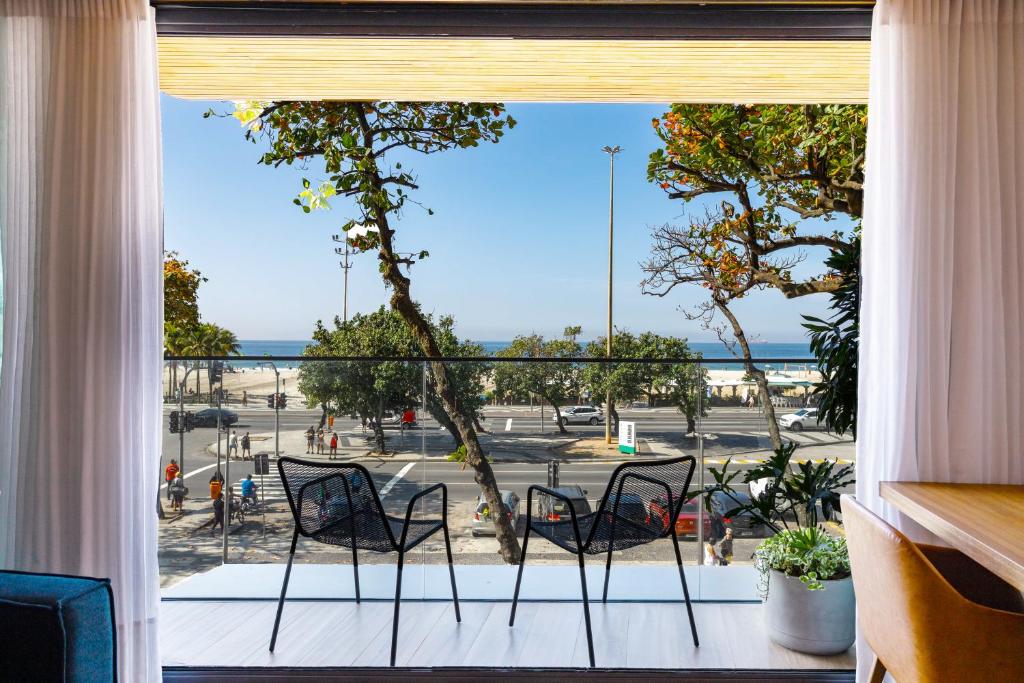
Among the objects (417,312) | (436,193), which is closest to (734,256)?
(417,312)

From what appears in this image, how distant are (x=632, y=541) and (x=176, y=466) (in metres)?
2.22

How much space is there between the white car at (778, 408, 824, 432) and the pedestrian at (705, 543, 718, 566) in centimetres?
66

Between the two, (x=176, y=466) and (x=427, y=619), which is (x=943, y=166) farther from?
(x=176, y=466)

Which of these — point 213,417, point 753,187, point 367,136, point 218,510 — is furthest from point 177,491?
point 753,187

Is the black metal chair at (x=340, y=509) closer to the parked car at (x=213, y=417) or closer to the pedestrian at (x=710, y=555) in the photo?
the parked car at (x=213, y=417)

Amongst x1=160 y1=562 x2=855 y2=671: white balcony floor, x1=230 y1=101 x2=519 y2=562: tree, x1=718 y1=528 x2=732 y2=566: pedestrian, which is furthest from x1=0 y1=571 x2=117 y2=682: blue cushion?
x1=230 y1=101 x2=519 y2=562: tree

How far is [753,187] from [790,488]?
128 inches

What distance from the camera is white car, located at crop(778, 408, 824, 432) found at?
10.7 feet

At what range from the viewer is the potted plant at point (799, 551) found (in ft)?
8.84

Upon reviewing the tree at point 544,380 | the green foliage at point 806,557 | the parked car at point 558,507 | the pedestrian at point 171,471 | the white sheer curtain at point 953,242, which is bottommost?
the green foliage at point 806,557

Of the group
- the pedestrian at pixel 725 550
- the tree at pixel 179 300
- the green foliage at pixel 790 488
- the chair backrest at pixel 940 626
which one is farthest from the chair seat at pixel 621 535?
the tree at pixel 179 300

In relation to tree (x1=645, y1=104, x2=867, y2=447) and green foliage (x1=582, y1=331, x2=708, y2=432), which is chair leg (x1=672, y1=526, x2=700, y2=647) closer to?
green foliage (x1=582, y1=331, x2=708, y2=432)

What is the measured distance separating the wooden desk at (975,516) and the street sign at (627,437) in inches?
61.4

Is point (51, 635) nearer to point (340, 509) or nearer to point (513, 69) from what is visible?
point (340, 509)
